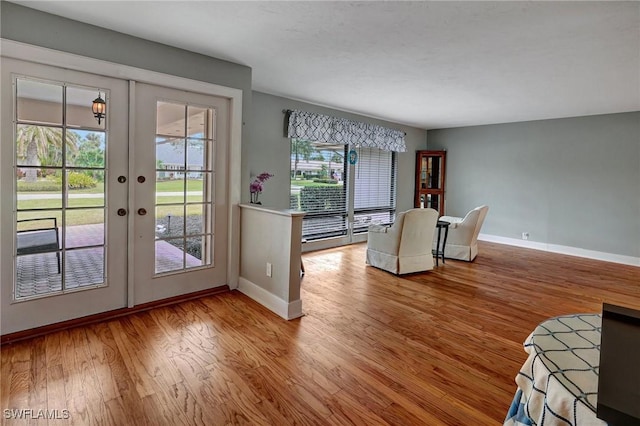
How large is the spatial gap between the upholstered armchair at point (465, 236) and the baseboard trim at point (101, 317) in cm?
352

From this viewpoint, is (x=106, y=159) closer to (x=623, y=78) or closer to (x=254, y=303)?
(x=254, y=303)

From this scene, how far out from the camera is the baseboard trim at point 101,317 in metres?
2.45

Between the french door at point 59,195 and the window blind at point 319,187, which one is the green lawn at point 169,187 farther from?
the window blind at point 319,187

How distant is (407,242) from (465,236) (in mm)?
1341

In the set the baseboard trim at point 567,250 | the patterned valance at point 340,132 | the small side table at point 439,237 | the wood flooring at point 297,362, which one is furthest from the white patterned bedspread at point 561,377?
the baseboard trim at point 567,250

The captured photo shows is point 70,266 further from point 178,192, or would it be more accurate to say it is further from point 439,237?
point 439,237

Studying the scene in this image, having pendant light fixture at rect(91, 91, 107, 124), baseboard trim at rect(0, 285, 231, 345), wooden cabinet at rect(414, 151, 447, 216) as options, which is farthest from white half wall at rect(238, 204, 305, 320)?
wooden cabinet at rect(414, 151, 447, 216)

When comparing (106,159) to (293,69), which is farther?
(293,69)

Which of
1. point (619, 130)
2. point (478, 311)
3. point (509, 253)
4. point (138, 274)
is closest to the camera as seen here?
point (138, 274)

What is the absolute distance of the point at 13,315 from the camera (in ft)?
8.06

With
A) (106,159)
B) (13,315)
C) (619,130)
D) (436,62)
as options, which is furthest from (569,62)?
(13,315)

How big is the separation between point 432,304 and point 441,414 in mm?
1658

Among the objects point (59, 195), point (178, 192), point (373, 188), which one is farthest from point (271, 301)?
point (373, 188)

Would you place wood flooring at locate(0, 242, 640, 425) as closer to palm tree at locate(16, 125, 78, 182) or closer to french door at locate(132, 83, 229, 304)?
french door at locate(132, 83, 229, 304)
